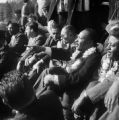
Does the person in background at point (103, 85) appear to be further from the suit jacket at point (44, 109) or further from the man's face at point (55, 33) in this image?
the man's face at point (55, 33)

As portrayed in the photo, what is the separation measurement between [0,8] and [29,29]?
27.3ft

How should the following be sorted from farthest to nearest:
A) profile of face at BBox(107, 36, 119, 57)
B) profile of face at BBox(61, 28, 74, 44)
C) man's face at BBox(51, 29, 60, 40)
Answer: man's face at BBox(51, 29, 60, 40)
profile of face at BBox(61, 28, 74, 44)
profile of face at BBox(107, 36, 119, 57)

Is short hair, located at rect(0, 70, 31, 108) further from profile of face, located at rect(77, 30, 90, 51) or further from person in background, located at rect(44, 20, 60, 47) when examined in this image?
person in background, located at rect(44, 20, 60, 47)

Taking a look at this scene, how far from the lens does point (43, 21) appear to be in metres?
→ 8.85

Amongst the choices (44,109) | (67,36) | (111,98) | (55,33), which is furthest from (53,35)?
(44,109)

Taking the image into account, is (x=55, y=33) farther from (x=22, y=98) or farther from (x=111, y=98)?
(x=22, y=98)

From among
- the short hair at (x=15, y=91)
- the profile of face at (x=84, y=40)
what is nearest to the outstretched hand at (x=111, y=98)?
the short hair at (x=15, y=91)

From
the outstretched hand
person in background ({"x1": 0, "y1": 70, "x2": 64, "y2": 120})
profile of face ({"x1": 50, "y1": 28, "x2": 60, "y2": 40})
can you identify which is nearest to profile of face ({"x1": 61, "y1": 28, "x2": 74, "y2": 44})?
profile of face ({"x1": 50, "y1": 28, "x2": 60, "y2": 40})

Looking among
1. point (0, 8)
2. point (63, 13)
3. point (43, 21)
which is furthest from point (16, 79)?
point (0, 8)

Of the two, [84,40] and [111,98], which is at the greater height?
[111,98]

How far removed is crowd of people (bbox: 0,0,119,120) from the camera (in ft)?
9.45

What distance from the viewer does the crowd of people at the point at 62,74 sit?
9.45 ft

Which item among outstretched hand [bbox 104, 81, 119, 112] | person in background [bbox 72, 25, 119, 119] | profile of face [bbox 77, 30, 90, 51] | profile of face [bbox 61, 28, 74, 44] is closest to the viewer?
outstretched hand [bbox 104, 81, 119, 112]

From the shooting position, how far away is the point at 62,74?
5066mm
